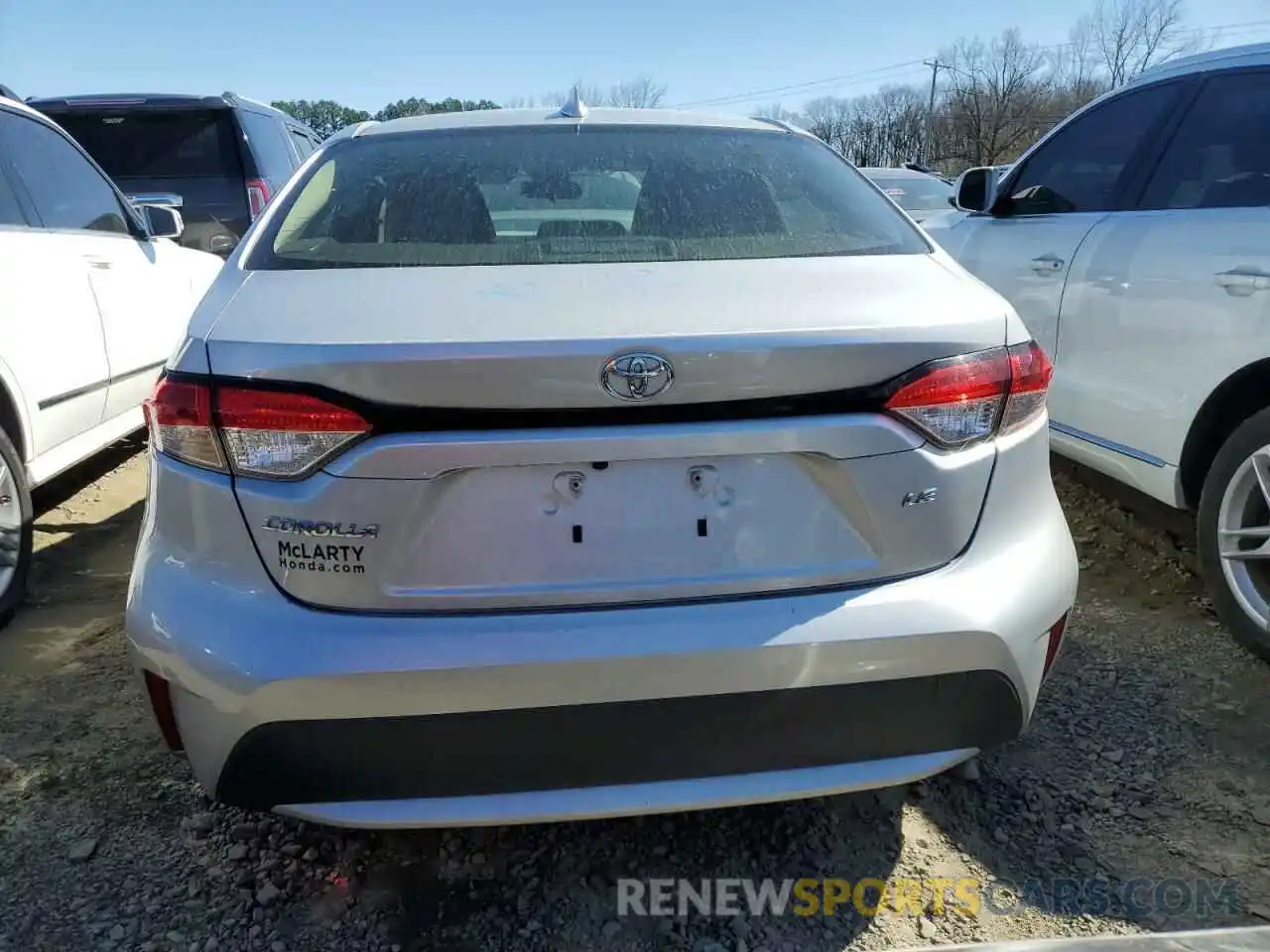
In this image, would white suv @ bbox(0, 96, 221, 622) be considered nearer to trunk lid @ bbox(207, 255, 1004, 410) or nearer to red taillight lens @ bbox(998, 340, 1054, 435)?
trunk lid @ bbox(207, 255, 1004, 410)

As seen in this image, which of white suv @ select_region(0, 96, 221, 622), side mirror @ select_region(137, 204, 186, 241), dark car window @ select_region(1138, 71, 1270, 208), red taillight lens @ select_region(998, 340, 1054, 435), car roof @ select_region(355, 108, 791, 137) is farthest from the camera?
side mirror @ select_region(137, 204, 186, 241)

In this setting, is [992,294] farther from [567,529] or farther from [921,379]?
[567,529]

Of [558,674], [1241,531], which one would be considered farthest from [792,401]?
[1241,531]

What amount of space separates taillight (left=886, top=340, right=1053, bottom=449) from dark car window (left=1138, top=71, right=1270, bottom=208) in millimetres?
1701

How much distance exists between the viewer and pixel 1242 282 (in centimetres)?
284

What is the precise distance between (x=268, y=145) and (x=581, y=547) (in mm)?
7039

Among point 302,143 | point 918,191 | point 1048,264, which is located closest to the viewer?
point 1048,264

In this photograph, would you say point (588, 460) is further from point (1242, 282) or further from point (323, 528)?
point (1242, 282)

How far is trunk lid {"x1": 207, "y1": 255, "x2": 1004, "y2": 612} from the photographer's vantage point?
5.23 feet

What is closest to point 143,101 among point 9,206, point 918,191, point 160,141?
point 160,141

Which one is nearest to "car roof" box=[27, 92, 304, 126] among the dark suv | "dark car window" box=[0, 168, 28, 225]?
the dark suv

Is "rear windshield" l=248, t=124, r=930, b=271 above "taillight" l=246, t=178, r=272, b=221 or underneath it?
above

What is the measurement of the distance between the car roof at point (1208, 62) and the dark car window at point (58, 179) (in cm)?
419

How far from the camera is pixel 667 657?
1.64m
